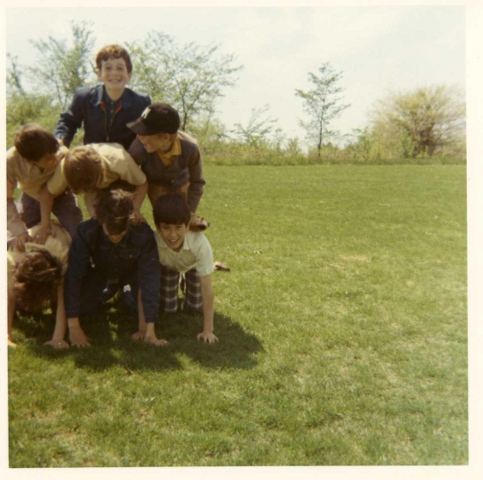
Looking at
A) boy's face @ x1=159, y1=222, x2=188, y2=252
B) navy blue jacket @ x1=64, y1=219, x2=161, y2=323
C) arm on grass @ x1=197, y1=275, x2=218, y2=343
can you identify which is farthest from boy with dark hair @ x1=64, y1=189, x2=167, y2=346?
arm on grass @ x1=197, y1=275, x2=218, y2=343

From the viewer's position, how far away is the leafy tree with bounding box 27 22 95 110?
19359mm

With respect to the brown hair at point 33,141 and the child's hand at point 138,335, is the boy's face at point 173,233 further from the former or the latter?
the brown hair at point 33,141

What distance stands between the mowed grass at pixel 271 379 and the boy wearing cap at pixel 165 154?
3.54ft

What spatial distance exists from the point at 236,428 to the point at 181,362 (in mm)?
766

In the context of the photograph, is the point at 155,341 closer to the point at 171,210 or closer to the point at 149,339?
the point at 149,339

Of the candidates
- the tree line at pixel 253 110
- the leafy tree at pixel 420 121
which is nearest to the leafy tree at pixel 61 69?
the tree line at pixel 253 110

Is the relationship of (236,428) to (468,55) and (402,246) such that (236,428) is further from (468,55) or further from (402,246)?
(402,246)

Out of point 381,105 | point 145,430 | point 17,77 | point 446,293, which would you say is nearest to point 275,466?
point 145,430

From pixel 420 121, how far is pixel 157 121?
24.9 metres

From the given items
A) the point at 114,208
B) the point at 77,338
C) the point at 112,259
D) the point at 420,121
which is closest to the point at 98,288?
the point at 112,259

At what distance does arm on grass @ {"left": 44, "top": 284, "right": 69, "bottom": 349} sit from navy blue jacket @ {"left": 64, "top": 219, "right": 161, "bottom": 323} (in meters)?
0.06

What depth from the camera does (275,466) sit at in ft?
8.89

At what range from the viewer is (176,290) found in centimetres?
433
